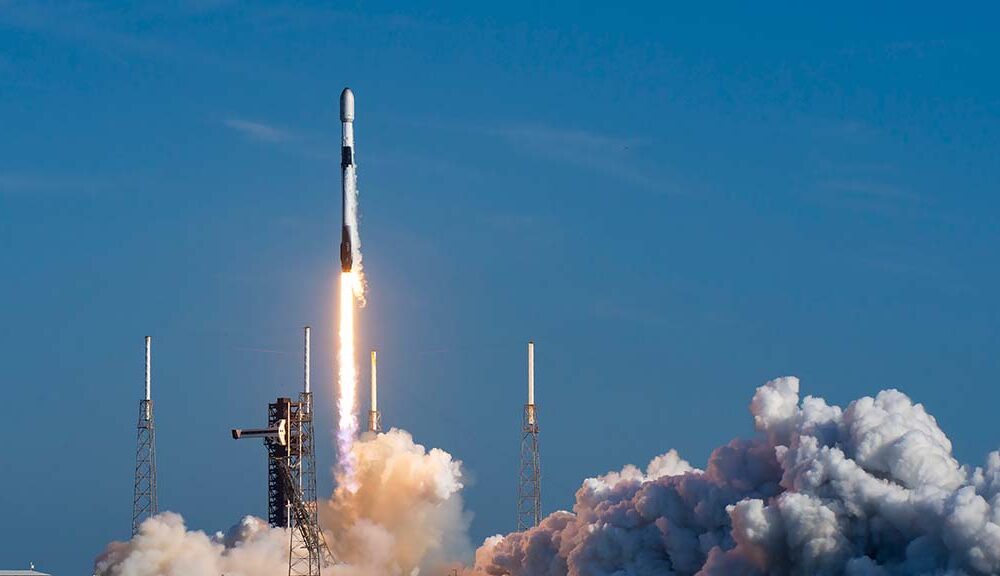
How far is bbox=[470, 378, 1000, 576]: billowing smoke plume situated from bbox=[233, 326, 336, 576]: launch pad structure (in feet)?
49.6

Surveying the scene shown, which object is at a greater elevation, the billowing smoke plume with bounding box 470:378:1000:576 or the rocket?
the rocket

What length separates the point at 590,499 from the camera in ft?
413

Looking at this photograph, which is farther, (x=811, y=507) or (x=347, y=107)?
(x=347, y=107)

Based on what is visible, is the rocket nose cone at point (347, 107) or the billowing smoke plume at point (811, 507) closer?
the billowing smoke plume at point (811, 507)

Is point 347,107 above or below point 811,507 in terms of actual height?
above

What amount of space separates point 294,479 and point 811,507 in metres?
34.5

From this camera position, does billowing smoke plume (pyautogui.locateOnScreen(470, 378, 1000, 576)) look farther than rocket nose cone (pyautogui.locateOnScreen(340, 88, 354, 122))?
No

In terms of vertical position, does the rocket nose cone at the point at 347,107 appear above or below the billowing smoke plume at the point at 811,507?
above

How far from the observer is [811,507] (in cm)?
11106

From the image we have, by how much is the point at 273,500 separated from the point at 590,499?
81.2 feet

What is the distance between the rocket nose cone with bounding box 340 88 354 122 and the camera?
425 feet

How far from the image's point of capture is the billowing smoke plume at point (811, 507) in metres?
109

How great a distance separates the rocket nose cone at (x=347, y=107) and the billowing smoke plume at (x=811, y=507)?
22.0 meters

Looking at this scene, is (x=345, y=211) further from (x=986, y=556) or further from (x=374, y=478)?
(x=986, y=556)
